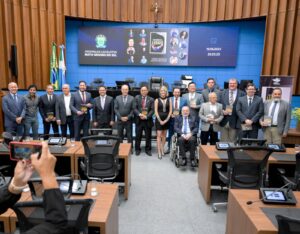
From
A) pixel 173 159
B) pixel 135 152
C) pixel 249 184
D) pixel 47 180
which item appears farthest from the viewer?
pixel 135 152

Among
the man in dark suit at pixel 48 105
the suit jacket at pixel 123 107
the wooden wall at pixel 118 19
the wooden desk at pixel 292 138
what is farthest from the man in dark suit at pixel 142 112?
the wooden wall at pixel 118 19

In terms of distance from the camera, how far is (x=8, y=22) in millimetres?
8695

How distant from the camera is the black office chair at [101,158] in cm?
392

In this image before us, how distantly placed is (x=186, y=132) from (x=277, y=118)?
1.86 m

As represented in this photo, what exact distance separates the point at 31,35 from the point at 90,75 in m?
2.40

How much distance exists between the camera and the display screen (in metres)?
9.77

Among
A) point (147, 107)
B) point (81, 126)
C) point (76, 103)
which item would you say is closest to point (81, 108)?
point (76, 103)

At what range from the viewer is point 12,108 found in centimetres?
621

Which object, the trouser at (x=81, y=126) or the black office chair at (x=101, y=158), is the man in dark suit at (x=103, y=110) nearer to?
the trouser at (x=81, y=126)

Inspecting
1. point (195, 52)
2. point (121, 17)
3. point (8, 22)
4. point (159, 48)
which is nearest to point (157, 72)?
point (159, 48)

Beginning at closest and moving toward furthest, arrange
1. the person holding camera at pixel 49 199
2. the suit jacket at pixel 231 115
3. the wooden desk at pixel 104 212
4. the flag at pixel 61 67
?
the person holding camera at pixel 49 199, the wooden desk at pixel 104 212, the suit jacket at pixel 231 115, the flag at pixel 61 67

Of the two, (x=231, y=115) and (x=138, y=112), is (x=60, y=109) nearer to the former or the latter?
(x=138, y=112)

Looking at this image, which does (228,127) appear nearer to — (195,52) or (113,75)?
(195,52)

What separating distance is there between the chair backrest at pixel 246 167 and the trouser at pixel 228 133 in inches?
104
